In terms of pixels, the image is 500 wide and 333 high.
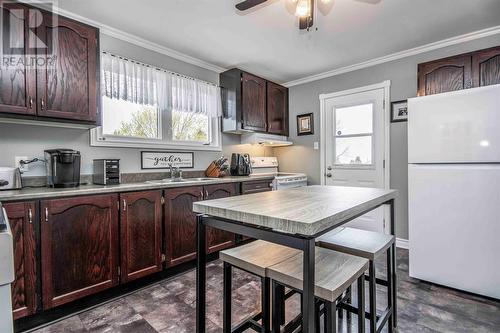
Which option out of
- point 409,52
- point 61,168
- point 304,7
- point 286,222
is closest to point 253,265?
point 286,222

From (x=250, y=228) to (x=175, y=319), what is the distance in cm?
120

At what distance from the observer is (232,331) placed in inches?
54.6

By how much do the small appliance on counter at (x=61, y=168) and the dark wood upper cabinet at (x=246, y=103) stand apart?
6.35ft

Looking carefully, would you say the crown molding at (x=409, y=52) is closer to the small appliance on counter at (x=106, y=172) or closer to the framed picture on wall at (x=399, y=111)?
the framed picture on wall at (x=399, y=111)

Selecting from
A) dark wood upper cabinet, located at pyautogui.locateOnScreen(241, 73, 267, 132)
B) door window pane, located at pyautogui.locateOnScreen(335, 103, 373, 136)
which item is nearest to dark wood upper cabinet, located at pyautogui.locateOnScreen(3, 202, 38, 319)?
dark wood upper cabinet, located at pyautogui.locateOnScreen(241, 73, 267, 132)

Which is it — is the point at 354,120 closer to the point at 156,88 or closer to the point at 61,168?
the point at 156,88

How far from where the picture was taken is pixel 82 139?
238 cm

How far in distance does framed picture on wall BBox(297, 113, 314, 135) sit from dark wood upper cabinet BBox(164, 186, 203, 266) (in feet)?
7.38

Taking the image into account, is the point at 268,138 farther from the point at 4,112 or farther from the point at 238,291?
the point at 4,112

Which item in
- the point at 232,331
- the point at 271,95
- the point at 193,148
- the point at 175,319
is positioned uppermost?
the point at 271,95

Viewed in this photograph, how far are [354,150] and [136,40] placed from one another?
3.11m

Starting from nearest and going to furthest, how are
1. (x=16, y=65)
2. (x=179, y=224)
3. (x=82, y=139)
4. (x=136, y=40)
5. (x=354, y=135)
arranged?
(x=16, y=65) → (x=82, y=139) → (x=179, y=224) → (x=136, y=40) → (x=354, y=135)

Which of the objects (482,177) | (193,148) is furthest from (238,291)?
(482,177)

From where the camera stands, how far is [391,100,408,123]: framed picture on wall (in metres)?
3.19
